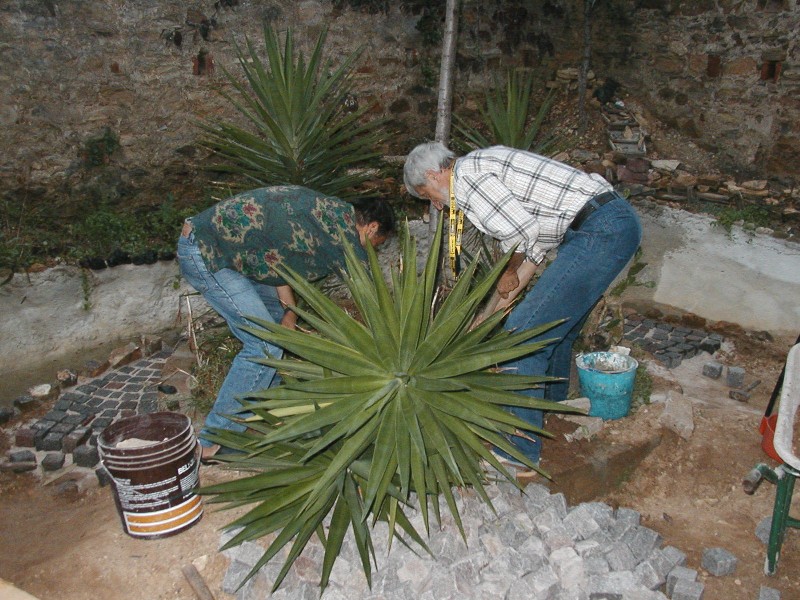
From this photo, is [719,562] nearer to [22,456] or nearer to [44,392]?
[22,456]

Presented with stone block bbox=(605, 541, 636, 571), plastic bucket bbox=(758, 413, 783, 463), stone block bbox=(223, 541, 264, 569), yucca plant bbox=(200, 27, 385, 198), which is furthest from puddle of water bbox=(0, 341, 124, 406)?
plastic bucket bbox=(758, 413, 783, 463)

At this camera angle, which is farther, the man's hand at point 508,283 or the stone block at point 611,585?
the man's hand at point 508,283

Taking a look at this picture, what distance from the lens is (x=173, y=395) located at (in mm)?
4480

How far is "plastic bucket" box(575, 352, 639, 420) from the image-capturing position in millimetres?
3887

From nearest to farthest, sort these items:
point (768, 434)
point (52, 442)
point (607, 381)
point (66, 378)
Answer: point (607, 381)
point (768, 434)
point (52, 442)
point (66, 378)

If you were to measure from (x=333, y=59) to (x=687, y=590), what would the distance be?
523cm

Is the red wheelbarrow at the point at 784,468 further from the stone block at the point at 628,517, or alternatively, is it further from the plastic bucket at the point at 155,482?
the plastic bucket at the point at 155,482

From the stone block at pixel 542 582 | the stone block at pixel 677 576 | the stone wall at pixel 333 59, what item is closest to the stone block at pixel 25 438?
the stone wall at pixel 333 59

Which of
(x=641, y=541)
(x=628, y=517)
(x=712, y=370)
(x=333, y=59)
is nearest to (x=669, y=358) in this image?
(x=712, y=370)

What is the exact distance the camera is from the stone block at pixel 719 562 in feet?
10.5

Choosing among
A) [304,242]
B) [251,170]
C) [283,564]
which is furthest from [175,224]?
[283,564]

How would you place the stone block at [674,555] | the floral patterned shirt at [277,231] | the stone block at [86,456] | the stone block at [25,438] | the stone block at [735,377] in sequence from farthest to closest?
the stone block at [735,377] → the stone block at [25,438] → the stone block at [86,456] → the floral patterned shirt at [277,231] → the stone block at [674,555]

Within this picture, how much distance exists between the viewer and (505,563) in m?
2.92

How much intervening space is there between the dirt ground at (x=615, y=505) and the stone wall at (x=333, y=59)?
2.85 m
